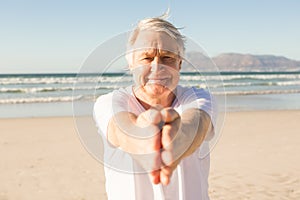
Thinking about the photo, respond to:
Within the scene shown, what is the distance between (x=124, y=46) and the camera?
1351mm

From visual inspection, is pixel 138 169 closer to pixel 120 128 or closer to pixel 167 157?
pixel 120 128

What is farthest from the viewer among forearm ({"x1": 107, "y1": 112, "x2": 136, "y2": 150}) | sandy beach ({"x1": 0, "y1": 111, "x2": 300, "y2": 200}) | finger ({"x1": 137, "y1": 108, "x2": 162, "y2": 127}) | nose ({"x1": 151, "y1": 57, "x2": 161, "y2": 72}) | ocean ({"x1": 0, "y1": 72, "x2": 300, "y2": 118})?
sandy beach ({"x1": 0, "y1": 111, "x2": 300, "y2": 200})

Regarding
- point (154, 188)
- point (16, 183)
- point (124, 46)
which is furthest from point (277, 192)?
point (124, 46)

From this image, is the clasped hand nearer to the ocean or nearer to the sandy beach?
the ocean

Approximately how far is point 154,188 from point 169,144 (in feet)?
2.14

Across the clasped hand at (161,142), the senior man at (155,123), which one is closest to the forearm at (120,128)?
the senior man at (155,123)

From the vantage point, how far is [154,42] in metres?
1.37

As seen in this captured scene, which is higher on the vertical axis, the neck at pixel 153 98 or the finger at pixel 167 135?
the neck at pixel 153 98

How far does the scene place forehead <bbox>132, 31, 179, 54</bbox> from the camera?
137cm

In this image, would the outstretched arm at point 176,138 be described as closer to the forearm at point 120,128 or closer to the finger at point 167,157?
the finger at point 167,157

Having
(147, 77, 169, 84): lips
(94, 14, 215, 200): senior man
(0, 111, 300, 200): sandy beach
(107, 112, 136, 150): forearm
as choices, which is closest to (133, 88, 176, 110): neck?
(94, 14, 215, 200): senior man

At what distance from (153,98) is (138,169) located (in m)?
0.28

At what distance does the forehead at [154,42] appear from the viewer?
1.37 metres

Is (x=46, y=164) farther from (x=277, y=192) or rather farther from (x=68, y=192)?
(x=277, y=192)
